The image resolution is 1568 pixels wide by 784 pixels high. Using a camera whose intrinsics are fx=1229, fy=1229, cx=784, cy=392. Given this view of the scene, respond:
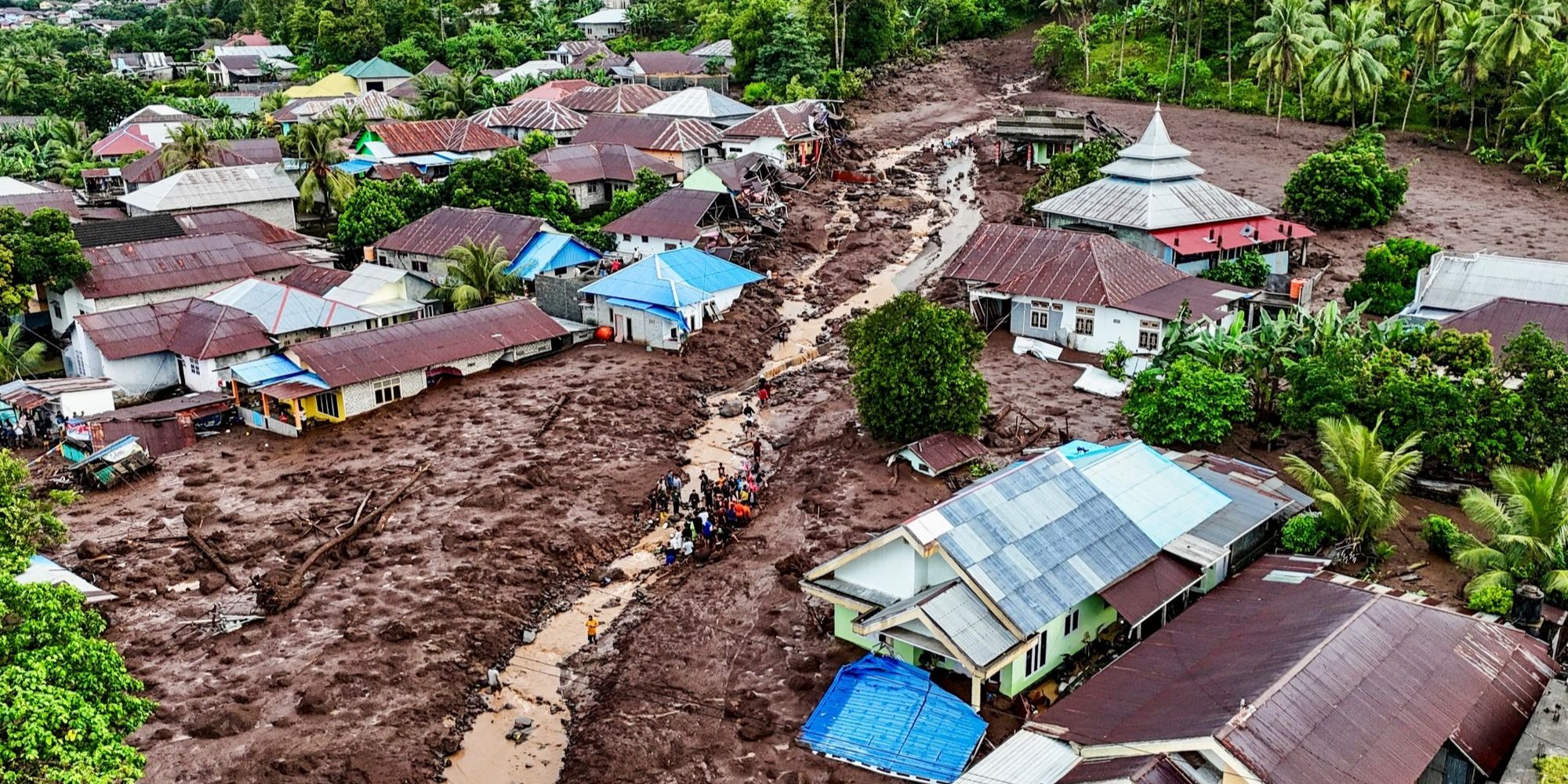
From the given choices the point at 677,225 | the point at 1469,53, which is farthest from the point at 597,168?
the point at 1469,53

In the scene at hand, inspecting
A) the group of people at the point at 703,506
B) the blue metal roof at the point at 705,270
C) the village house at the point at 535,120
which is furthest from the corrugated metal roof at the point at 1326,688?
the village house at the point at 535,120

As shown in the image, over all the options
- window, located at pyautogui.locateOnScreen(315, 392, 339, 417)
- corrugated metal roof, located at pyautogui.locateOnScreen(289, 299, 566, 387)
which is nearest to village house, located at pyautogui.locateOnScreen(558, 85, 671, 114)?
corrugated metal roof, located at pyautogui.locateOnScreen(289, 299, 566, 387)

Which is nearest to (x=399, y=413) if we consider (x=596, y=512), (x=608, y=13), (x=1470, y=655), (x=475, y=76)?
(x=596, y=512)

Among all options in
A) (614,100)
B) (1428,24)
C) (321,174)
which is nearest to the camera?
(321,174)

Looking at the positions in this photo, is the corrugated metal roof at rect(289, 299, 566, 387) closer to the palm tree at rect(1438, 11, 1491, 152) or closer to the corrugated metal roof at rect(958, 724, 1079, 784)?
the corrugated metal roof at rect(958, 724, 1079, 784)

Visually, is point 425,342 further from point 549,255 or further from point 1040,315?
point 1040,315
